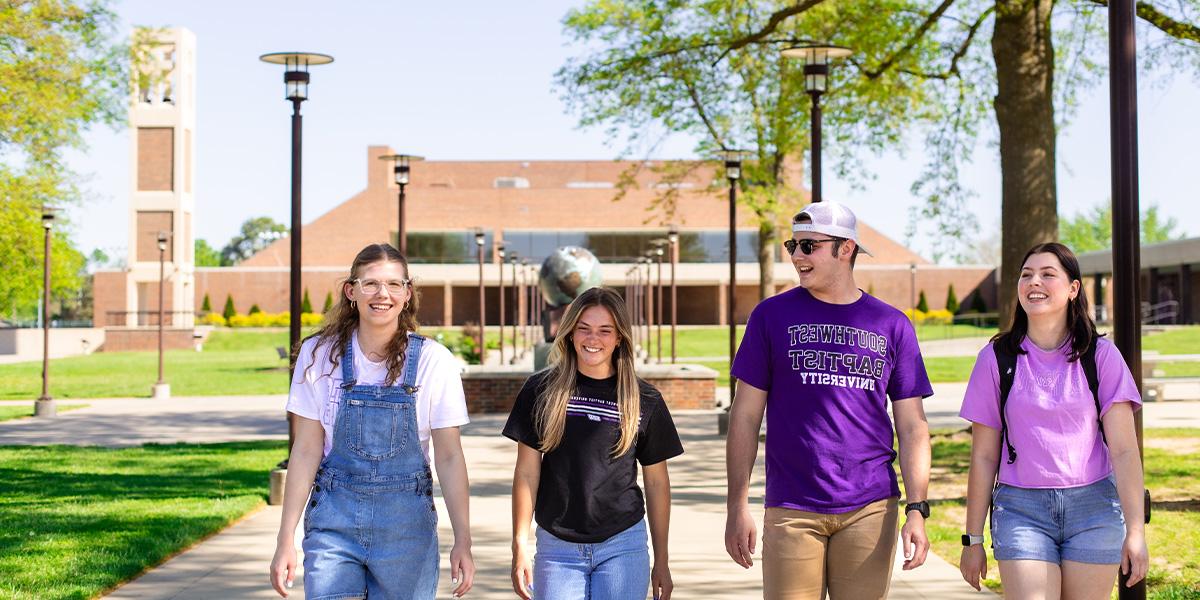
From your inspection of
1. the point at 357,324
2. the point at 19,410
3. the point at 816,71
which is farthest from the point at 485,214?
the point at 357,324

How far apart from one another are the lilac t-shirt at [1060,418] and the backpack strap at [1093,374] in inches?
0.4

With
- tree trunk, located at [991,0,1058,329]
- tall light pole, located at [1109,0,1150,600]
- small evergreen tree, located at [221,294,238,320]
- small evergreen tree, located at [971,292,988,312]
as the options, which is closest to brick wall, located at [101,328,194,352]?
small evergreen tree, located at [221,294,238,320]

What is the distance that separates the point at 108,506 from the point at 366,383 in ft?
25.4

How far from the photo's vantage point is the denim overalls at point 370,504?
155 inches

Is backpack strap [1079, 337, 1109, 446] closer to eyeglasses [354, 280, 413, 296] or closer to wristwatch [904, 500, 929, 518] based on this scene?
wristwatch [904, 500, 929, 518]

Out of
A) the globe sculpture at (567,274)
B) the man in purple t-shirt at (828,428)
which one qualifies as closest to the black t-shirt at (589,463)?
the man in purple t-shirt at (828,428)

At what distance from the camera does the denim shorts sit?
13.3 ft

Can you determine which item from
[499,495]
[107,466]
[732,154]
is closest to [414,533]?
[499,495]

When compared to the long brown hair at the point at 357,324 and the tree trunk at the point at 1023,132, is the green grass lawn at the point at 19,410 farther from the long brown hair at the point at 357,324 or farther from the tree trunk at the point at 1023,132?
the long brown hair at the point at 357,324

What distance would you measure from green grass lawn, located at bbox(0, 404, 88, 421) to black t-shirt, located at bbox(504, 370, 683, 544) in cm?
2017

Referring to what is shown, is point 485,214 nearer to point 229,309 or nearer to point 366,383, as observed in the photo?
point 229,309

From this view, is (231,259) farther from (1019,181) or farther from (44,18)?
(1019,181)

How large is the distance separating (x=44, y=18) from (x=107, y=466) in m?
9.17

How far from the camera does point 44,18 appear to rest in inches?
791
